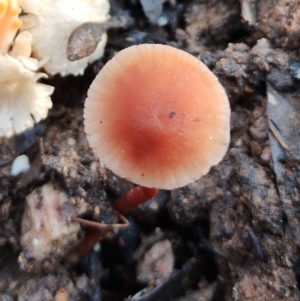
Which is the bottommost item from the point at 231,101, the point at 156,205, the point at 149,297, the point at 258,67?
the point at 149,297

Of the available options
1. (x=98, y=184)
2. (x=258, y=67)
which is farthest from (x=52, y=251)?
(x=258, y=67)

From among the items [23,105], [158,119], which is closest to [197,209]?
[158,119]

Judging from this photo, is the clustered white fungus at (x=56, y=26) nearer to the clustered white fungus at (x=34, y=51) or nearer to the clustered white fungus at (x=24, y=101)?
the clustered white fungus at (x=34, y=51)

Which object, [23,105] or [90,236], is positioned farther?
[23,105]

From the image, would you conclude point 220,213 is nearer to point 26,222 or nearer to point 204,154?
point 204,154

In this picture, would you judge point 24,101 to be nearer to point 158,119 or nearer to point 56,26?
point 56,26

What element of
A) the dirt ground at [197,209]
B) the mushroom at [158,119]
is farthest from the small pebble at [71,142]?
the mushroom at [158,119]
